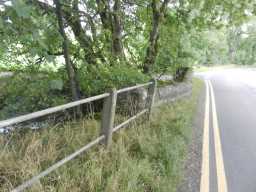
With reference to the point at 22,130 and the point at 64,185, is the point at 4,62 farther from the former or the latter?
the point at 64,185

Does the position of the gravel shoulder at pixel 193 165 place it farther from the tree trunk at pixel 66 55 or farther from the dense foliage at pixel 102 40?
the tree trunk at pixel 66 55

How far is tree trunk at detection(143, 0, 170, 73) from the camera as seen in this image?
8.25m

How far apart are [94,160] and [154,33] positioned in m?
5.75

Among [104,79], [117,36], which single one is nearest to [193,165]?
[104,79]

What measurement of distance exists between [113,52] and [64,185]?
5.09m

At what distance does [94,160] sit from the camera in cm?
358

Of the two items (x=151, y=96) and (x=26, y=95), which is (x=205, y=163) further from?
(x=26, y=95)

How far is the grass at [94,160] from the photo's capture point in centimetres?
301

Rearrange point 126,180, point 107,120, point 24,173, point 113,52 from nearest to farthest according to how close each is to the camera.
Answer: point 24,173
point 126,180
point 107,120
point 113,52

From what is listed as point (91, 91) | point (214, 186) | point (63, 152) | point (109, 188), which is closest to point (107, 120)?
point (63, 152)

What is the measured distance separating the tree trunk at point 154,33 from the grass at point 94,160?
12.7 ft

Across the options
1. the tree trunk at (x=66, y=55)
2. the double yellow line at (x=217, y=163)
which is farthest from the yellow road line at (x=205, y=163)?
the tree trunk at (x=66, y=55)

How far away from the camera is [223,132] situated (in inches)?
270

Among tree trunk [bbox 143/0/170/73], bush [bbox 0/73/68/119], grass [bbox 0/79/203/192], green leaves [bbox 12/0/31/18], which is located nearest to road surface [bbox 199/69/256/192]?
grass [bbox 0/79/203/192]
